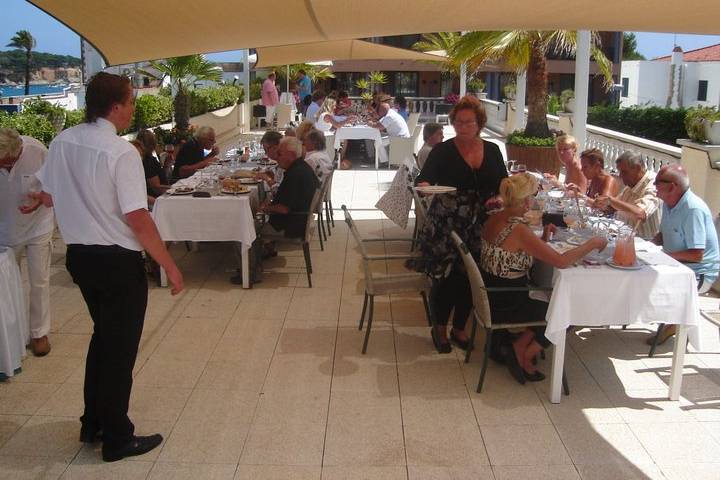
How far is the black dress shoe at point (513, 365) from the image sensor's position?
4113mm

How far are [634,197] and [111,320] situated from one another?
364 cm

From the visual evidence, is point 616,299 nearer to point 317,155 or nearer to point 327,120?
point 317,155

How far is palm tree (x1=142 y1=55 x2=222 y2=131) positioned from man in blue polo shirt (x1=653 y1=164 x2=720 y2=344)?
9545mm

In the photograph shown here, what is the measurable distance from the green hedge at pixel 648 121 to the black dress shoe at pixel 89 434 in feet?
55.8

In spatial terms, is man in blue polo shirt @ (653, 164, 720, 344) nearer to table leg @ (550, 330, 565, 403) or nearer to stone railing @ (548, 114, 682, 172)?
table leg @ (550, 330, 565, 403)

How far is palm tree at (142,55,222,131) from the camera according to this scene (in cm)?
1311

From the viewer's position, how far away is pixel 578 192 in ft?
17.8

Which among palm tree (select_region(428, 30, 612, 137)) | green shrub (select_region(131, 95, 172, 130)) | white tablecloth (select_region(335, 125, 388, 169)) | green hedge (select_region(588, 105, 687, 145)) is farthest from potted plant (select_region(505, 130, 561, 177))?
green hedge (select_region(588, 105, 687, 145))

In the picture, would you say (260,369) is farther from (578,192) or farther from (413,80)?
(413,80)

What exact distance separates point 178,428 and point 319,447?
0.73 m

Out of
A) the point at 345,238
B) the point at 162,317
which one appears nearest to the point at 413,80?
the point at 345,238

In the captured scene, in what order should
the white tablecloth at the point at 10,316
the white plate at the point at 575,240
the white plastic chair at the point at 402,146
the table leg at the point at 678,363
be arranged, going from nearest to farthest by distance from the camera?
the table leg at the point at 678,363 < the white tablecloth at the point at 10,316 < the white plate at the point at 575,240 < the white plastic chair at the point at 402,146

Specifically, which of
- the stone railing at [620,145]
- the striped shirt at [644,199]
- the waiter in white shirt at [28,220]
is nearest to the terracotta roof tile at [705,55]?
the stone railing at [620,145]

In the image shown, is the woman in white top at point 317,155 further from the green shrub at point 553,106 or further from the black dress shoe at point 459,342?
the green shrub at point 553,106
